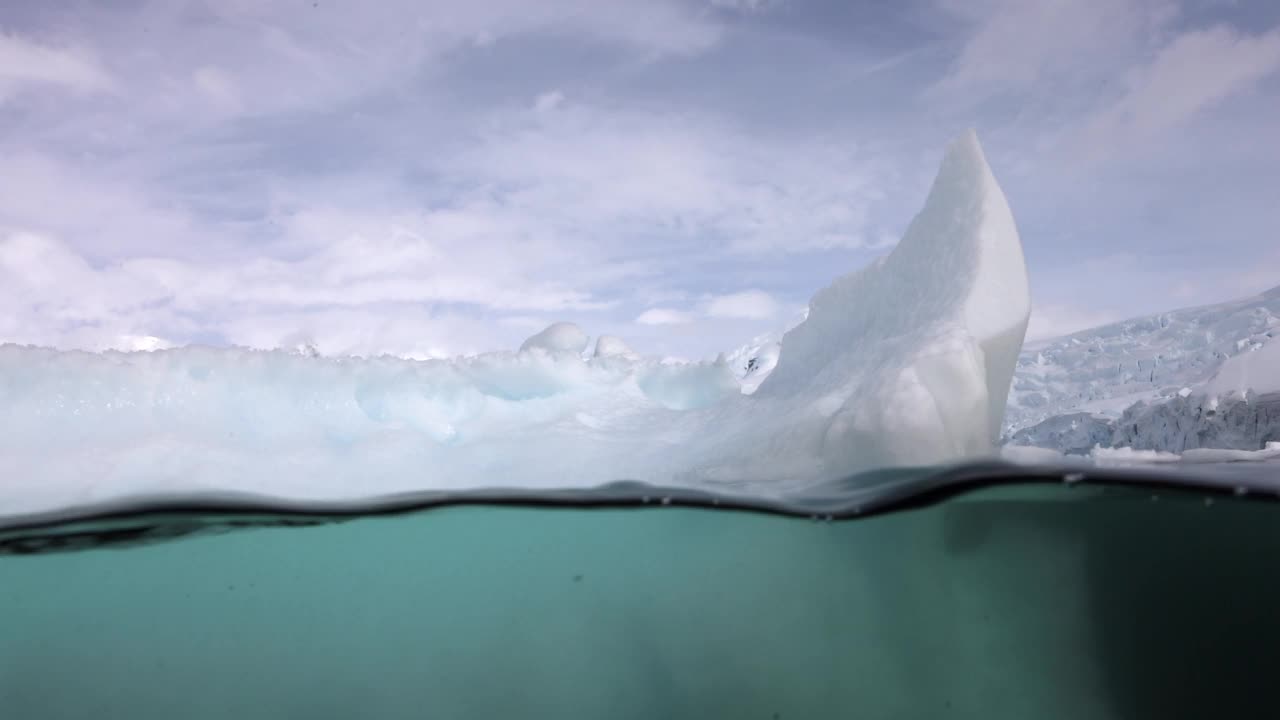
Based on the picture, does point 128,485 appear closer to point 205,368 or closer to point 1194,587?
point 205,368

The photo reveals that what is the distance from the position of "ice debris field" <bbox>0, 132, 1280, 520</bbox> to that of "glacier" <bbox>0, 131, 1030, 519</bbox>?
0.06 feet

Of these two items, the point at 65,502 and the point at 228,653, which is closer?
the point at 65,502

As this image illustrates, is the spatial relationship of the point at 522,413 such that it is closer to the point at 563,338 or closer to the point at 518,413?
the point at 518,413

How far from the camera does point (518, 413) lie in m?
8.41

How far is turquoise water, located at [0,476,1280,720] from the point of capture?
661 centimetres

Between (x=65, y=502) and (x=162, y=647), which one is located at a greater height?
(x=65, y=502)

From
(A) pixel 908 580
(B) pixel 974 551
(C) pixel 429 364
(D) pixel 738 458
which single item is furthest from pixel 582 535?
(B) pixel 974 551

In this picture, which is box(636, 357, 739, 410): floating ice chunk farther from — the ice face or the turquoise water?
the ice face

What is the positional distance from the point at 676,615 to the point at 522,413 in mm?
2689

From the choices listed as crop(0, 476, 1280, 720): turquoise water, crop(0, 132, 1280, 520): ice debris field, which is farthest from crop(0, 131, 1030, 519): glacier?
crop(0, 476, 1280, 720): turquoise water

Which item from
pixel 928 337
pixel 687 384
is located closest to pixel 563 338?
pixel 687 384

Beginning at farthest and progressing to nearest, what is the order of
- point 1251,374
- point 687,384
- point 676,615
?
1. point 1251,374
2. point 687,384
3. point 676,615

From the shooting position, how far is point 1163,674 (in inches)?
259

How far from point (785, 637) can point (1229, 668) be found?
360cm
